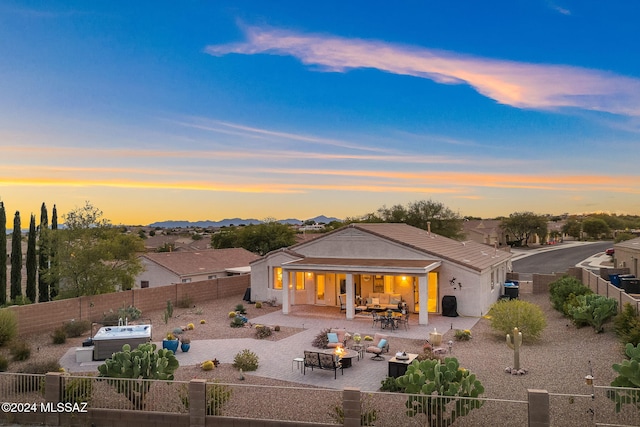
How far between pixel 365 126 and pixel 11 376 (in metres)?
30.9

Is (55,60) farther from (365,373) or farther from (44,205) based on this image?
(365,373)

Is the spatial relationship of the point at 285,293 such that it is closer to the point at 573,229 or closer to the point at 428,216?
the point at 428,216

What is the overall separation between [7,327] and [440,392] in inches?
709

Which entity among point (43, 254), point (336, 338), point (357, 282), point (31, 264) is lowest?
point (336, 338)

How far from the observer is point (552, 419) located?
1147cm

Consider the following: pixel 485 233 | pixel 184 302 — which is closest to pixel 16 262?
pixel 184 302

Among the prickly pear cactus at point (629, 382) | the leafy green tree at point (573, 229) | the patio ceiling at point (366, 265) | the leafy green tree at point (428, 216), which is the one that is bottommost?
the leafy green tree at point (573, 229)

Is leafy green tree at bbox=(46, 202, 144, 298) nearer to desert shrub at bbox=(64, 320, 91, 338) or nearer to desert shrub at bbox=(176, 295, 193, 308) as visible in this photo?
desert shrub at bbox=(176, 295, 193, 308)

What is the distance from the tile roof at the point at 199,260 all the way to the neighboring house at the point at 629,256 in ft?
96.7

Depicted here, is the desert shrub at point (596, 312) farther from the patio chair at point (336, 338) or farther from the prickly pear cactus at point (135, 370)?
the prickly pear cactus at point (135, 370)

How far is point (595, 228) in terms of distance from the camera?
131m

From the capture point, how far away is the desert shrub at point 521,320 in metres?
20.2

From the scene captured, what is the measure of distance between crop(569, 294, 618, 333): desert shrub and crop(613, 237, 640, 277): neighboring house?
1618 centimetres

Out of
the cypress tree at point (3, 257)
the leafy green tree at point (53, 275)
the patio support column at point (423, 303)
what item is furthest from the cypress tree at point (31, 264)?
the patio support column at point (423, 303)
